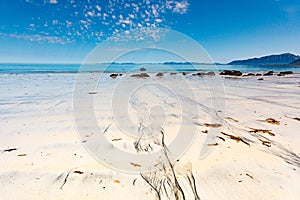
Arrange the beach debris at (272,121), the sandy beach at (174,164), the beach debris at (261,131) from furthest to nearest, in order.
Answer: the beach debris at (272,121)
the beach debris at (261,131)
the sandy beach at (174,164)

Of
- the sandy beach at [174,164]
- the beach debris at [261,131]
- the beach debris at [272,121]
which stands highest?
the beach debris at [272,121]

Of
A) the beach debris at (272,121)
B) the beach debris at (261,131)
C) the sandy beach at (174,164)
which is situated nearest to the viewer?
the sandy beach at (174,164)

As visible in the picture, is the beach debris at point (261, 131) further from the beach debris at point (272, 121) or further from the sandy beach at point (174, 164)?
the beach debris at point (272, 121)

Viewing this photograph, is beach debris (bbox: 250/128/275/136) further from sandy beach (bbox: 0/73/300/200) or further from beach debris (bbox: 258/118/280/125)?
beach debris (bbox: 258/118/280/125)

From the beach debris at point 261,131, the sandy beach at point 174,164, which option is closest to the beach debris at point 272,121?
the sandy beach at point 174,164

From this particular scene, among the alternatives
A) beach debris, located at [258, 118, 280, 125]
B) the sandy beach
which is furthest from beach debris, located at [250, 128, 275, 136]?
beach debris, located at [258, 118, 280, 125]

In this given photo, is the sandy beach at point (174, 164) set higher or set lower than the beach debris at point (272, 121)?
lower

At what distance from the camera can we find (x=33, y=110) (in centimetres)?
607

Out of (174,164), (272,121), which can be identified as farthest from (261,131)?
(174,164)

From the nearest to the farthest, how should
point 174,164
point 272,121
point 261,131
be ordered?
point 174,164
point 261,131
point 272,121

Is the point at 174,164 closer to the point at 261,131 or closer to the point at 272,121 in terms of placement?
the point at 261,131

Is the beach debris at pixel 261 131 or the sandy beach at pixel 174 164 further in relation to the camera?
the beach debris at pixel 261 131

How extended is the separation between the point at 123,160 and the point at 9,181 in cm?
160

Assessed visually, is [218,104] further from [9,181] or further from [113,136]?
[9,181]
